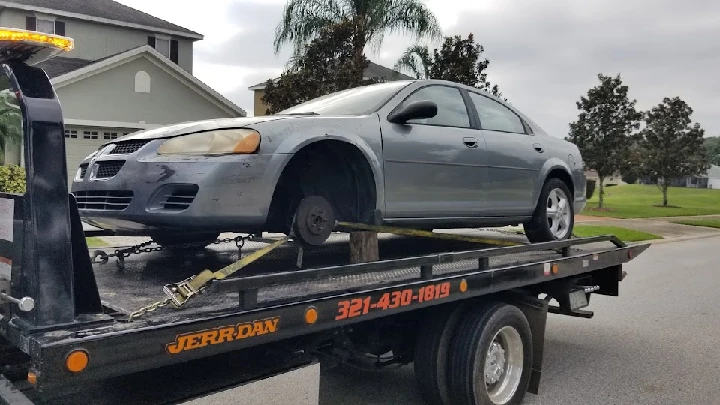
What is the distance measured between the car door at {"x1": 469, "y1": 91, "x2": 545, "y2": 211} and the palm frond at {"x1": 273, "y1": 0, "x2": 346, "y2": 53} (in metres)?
13.4

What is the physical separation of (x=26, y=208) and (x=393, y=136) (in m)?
2.46

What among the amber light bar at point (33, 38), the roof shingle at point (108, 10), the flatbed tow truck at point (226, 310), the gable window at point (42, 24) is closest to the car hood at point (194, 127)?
the flatbed tow truck at point (226, 310)

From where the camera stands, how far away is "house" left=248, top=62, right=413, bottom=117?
68.0 feet

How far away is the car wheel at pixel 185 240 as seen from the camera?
478 cm

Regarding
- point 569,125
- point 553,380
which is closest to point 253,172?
point 553,380

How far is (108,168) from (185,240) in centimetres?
133

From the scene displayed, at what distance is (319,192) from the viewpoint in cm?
418

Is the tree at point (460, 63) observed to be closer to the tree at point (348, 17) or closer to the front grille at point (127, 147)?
the tree at point (348, 17)

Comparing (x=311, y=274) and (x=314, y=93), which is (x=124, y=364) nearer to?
(x=311, y=274)

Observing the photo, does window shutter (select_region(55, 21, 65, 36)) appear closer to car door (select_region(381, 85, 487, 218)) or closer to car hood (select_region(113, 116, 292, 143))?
car door (select_region(381, 85, 487, 218))

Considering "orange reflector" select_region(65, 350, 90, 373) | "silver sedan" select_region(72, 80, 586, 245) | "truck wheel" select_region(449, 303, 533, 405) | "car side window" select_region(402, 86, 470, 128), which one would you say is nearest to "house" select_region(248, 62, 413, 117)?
"silver sedan" select_region(72, 80, 586, 245)

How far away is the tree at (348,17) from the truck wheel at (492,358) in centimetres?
1428

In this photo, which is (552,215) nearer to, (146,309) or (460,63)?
(146,309)

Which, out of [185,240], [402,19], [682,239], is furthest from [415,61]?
[185,240]
